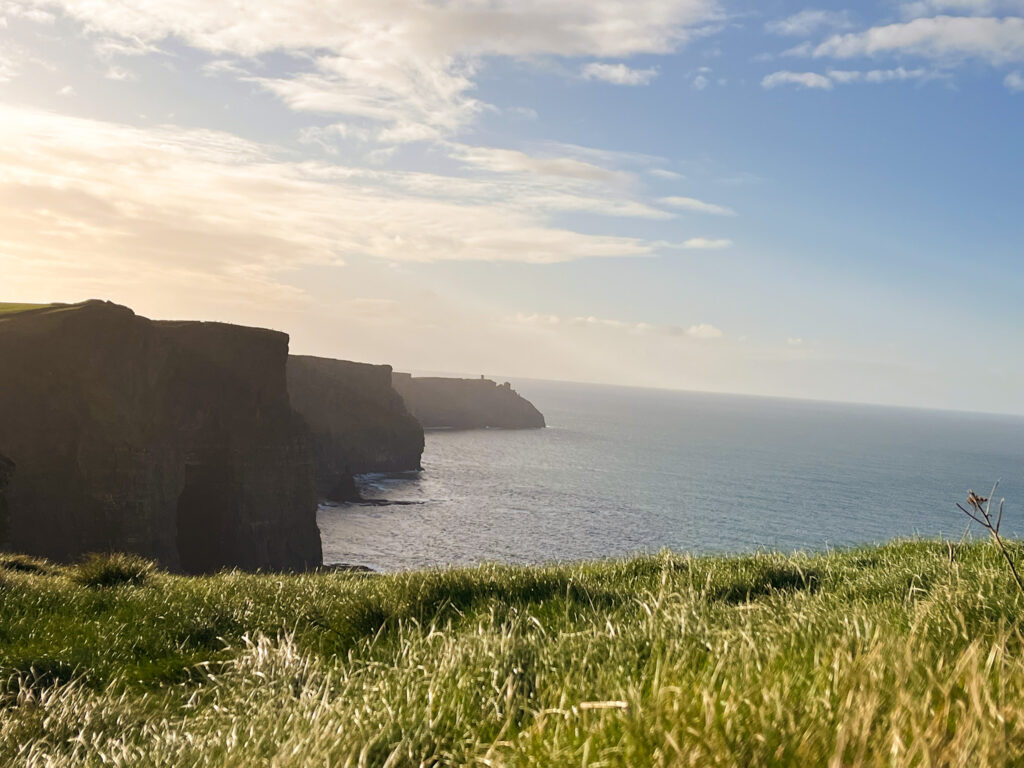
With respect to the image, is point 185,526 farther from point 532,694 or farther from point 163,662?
point 532,694

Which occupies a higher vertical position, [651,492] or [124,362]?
[124,362]

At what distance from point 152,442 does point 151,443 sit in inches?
12.8

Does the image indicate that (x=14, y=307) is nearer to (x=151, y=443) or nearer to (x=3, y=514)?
(x=151, y=443)

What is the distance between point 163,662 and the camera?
7922mm

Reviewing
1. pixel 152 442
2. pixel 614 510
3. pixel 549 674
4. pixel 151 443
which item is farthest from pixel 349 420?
pixel 549 674

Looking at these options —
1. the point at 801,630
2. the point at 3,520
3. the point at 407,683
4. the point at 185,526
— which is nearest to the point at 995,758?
the point at 801,630

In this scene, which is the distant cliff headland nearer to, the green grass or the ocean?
the green grass

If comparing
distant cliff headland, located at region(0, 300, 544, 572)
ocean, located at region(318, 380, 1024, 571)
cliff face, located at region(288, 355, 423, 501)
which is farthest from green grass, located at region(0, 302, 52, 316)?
cliff face, located at region(288, 355, 423, 501)

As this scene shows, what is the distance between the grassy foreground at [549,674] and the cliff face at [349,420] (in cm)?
12428

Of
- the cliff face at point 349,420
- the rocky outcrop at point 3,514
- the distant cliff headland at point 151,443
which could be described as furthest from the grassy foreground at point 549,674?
the cliff face at point 349,420

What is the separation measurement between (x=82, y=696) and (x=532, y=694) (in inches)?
178

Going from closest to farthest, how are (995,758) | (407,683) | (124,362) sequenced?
(995,758) < (407,683) < (124,362)

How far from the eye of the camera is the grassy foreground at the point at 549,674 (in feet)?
9.01

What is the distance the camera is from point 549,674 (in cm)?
442
